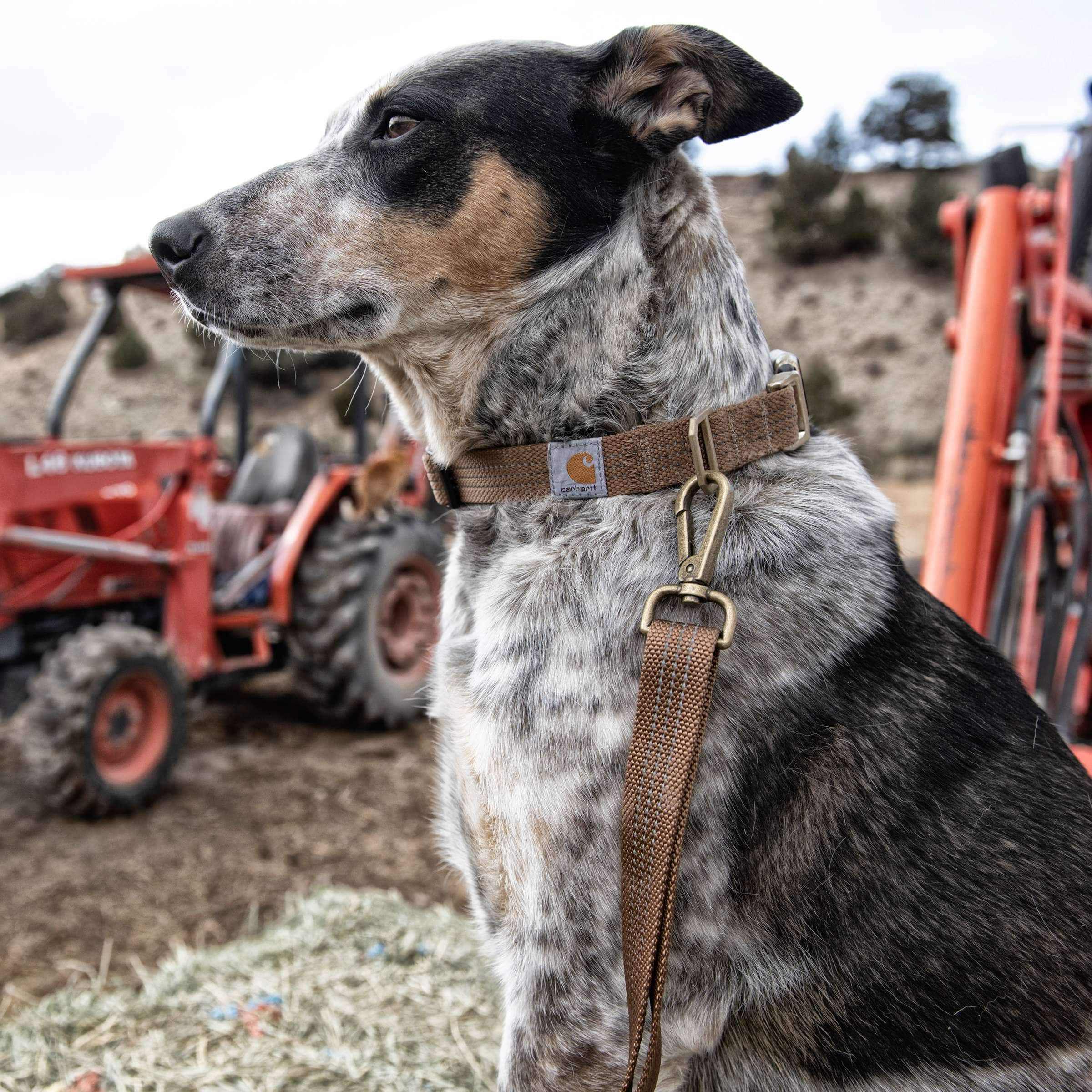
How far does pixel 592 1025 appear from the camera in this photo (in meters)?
1.46

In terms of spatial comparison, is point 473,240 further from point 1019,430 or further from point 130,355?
point 130,355

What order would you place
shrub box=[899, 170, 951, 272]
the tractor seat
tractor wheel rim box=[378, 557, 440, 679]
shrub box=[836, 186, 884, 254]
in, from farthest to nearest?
1. shrub box=[836, 186, 884, 254]
2. shrub box=[899, 170, 951, 272]
3. the tractor seat
4. tractor wheel rim box=[378, 557, 440, 679]

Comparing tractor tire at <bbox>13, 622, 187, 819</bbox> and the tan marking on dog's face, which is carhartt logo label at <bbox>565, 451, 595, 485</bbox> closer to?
the tan marking on dog's face

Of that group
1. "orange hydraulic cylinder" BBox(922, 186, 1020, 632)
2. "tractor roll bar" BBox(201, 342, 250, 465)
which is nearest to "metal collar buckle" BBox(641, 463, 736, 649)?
"orange hydraulic cylinder" BBox(922, 186, 1020, 632)

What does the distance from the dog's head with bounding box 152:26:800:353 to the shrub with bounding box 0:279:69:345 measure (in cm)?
2710

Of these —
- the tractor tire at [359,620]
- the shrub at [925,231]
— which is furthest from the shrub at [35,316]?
the shrub at [925,231]

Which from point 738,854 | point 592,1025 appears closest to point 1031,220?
point 738,854

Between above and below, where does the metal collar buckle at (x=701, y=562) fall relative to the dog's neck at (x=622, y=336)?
below

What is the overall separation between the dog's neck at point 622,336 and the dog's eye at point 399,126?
1.13 ft

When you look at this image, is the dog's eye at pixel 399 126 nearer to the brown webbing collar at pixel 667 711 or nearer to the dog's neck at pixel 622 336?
the dog's neck at pixel 622 336

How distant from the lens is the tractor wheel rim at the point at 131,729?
4578 millimetres

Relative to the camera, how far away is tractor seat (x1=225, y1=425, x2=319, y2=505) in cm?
683

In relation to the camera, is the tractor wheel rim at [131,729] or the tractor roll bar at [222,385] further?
the tractor roll bar at [222,385]

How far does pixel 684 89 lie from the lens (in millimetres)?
1657
